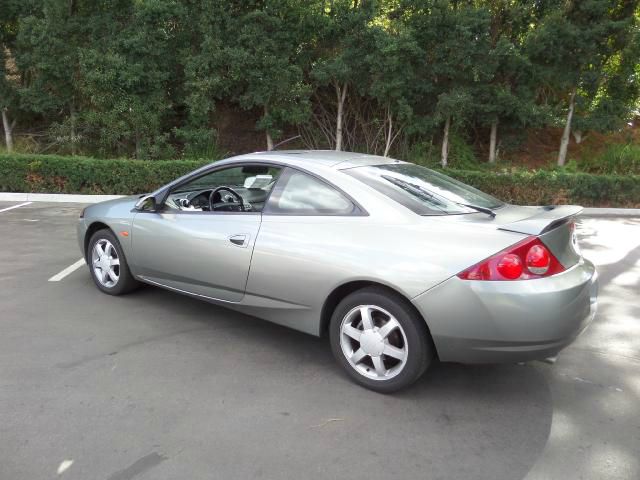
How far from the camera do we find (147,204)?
4.46 m

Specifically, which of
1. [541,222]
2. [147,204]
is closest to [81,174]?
Answer: [147,204]

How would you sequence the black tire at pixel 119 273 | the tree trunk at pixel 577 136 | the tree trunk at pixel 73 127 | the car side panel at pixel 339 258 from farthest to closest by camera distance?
1. the tree trunk at pixel 577 136
2. the tree trunk at pixel 73 127
3. the black tire at pixel 119 273
4. the car side panel at pixel 339 258

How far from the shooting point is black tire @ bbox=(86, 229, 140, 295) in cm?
464

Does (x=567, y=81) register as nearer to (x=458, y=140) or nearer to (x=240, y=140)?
(x=458, y=140)

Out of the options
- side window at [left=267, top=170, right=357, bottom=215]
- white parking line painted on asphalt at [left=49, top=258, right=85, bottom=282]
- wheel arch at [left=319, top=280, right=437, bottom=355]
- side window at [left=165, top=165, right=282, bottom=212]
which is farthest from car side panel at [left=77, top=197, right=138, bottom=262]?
wheel arch at [left=319, top=280, right=437, bottom=355]

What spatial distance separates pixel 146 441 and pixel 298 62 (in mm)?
11969

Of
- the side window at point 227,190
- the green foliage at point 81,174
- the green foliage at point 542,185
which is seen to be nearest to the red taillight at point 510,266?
the side window at point 227,190

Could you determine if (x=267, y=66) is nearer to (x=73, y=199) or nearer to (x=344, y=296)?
(x=73, y=199)

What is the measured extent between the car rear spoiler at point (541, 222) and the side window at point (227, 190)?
1771mm

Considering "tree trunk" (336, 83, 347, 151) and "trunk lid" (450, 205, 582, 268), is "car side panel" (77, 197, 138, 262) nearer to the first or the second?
"trunk lid" (450, 205, 582, 268)

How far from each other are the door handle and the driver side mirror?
41.6 inches

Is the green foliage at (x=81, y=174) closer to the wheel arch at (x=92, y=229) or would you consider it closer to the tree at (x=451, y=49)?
the tree at (x=451, y=49)

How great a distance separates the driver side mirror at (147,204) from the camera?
14.5 feet

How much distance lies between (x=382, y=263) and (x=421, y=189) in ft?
2.50
